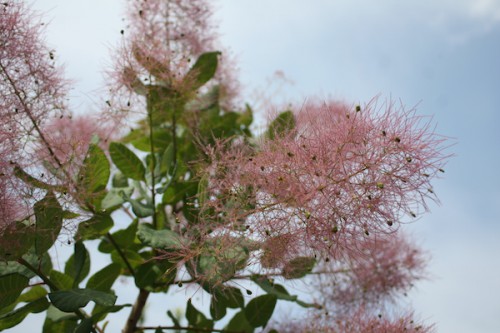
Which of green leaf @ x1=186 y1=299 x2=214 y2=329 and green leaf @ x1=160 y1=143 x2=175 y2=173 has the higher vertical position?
green leaf @ x1=160 y1=143 x2=175 y2=173

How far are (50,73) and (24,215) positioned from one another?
56cm

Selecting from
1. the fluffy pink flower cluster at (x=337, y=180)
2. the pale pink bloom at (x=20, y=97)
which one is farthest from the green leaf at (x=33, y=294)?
the fluffy pink flower cluster at (x=337, y=180)

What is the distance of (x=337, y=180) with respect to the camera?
1.53 metres

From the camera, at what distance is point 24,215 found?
1.74 metres

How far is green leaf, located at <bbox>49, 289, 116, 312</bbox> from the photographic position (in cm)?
164

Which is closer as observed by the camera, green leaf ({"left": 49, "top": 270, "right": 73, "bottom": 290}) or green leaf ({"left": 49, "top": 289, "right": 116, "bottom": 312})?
green leaf ({"left": 49, "top": 289, "right": 116, "bottom": 312})

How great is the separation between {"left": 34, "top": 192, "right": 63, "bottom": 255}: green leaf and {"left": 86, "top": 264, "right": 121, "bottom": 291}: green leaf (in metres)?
0.40

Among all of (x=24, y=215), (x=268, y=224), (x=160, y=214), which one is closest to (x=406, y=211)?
(x=268, y=224)

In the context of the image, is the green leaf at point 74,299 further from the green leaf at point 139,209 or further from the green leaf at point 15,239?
the green leaf at point 139,209

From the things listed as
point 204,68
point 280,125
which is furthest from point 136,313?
point 204,68

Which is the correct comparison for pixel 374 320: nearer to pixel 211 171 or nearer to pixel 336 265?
pixel 336 265

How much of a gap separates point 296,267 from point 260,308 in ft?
1.22

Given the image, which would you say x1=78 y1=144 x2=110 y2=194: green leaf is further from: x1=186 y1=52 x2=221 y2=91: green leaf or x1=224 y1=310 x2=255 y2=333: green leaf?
x1=224 y1=310 x2=255 y2=333: green leaf

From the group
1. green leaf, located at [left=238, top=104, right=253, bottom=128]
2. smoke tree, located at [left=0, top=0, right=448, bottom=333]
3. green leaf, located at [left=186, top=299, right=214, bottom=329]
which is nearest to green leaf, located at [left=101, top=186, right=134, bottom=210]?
smoke tree, located at [left=0, top=0, right=448, bottom=333]
